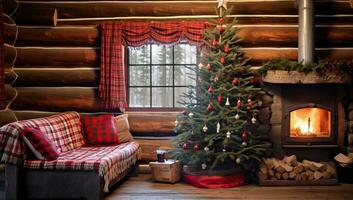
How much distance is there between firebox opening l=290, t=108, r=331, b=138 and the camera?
19.5ft

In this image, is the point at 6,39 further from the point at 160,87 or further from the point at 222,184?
the point at 222,184

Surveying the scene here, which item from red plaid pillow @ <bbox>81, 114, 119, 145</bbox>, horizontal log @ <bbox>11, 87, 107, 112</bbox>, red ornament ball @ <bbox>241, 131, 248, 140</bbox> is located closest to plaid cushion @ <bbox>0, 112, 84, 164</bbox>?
red plaid pillow @ <bbox>81, 114, 119, 145</bbox>

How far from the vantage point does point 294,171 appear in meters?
5.59

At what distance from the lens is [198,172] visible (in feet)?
18.3

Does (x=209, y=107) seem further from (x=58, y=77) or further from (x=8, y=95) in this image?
(x=8, y=95)

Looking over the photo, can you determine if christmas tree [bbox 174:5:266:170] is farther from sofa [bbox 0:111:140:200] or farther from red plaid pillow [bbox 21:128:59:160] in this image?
red plaid pillow [bbox 21:128:59:160]

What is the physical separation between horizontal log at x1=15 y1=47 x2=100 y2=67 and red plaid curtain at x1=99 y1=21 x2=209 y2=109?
270 mm

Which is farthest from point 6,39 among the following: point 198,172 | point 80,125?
point 198,172

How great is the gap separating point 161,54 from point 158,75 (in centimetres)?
35

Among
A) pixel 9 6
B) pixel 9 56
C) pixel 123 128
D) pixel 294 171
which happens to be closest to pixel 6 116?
pixel 9 56

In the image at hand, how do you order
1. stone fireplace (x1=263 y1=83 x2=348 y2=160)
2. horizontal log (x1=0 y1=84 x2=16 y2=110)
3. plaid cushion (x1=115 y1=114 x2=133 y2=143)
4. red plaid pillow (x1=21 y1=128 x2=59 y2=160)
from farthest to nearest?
horizontal log (x1=0 y1=84 x2=16 y2=110)
plaid cushion (x1=115 y1=114 x2=133 y2=143)
stone fireplace (x1=263 y1=83 x2=348 y2=160)
red plaid pillow (x1=21 y1=128 x2=59 y2=160)

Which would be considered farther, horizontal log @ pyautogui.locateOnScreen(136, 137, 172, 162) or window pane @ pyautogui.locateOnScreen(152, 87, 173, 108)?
window pane @ pyautogui.locateOnScreen(152, 87, 173, 108)

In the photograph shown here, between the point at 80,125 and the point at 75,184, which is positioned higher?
the point at 80,125

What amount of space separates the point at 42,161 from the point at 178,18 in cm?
307
